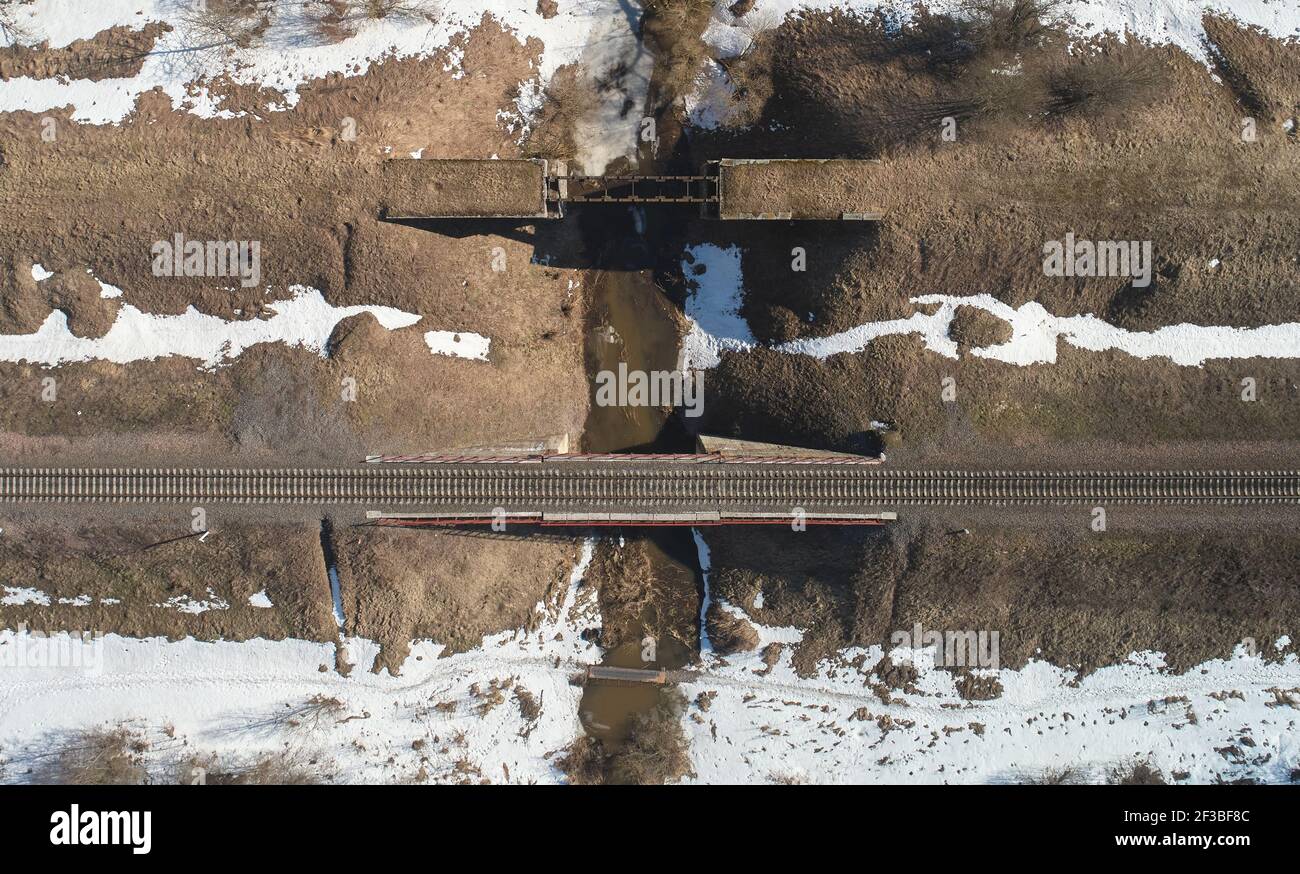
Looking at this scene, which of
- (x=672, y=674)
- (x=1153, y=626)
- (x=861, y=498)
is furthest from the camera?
(x=672, y=674)

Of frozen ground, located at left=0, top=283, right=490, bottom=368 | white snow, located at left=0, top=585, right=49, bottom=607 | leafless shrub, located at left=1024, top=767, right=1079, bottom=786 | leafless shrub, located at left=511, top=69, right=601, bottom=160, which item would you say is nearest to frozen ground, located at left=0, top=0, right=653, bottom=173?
leafless shrub, located at left=511, top=69, right=601, bottom=160

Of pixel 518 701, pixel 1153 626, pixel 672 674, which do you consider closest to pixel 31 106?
pixel 518 701

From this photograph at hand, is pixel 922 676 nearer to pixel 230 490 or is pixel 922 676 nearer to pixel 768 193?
pixel 768 193

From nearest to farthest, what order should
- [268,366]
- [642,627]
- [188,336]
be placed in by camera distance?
1. [268,366]
2. [188,336]
3. [642,627]

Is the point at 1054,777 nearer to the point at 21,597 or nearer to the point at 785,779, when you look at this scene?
the point at 785,779

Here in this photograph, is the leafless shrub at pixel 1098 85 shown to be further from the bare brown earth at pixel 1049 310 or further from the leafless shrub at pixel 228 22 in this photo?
the leafless shrub at pixel 228 22

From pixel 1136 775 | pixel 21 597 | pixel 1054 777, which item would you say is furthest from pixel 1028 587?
pixel 21 597

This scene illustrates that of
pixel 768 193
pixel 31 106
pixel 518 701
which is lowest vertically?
pixel 518 701
